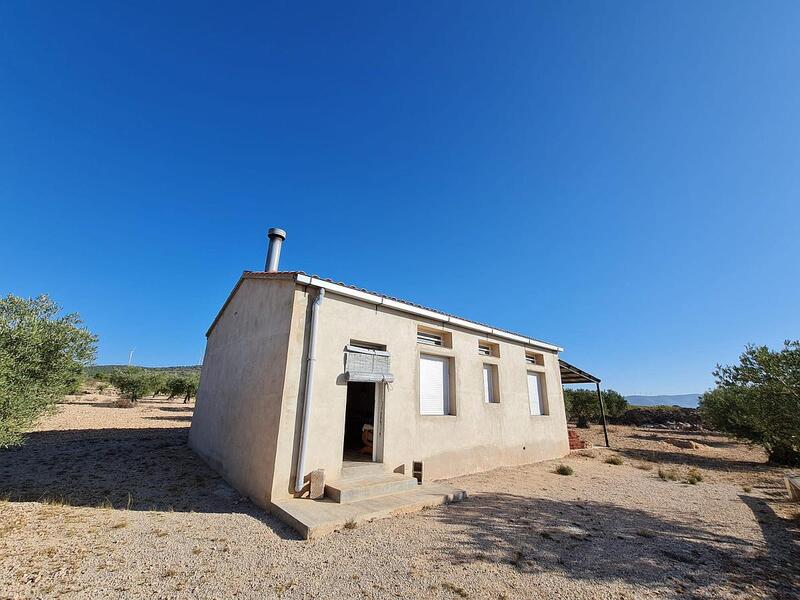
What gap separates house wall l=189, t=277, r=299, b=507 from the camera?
619cm

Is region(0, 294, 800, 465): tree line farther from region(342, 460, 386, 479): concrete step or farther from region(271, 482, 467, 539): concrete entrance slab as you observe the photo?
region(342, 460, 386, 479): concrete step

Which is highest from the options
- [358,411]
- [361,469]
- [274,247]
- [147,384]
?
[274,247]

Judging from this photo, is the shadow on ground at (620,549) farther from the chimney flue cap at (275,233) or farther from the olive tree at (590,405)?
the olive tree at (590,405)

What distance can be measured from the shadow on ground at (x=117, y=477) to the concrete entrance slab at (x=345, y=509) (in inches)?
8.9

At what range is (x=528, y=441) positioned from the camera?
35.4 ft

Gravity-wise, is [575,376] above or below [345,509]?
above

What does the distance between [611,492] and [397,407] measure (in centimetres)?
508

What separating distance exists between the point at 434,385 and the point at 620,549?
186 inches

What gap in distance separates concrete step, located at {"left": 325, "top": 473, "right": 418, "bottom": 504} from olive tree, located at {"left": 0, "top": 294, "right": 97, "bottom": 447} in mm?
5306

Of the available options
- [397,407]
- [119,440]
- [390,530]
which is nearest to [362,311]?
[397,407]

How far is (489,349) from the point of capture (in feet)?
34.9

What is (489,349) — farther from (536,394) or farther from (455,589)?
(455,589)

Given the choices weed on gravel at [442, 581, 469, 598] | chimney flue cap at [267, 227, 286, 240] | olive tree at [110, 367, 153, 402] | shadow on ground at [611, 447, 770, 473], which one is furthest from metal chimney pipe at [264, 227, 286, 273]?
olive tree at [110, 367, 153, 402]

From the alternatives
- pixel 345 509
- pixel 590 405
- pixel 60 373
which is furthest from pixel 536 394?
pixel 590 405
